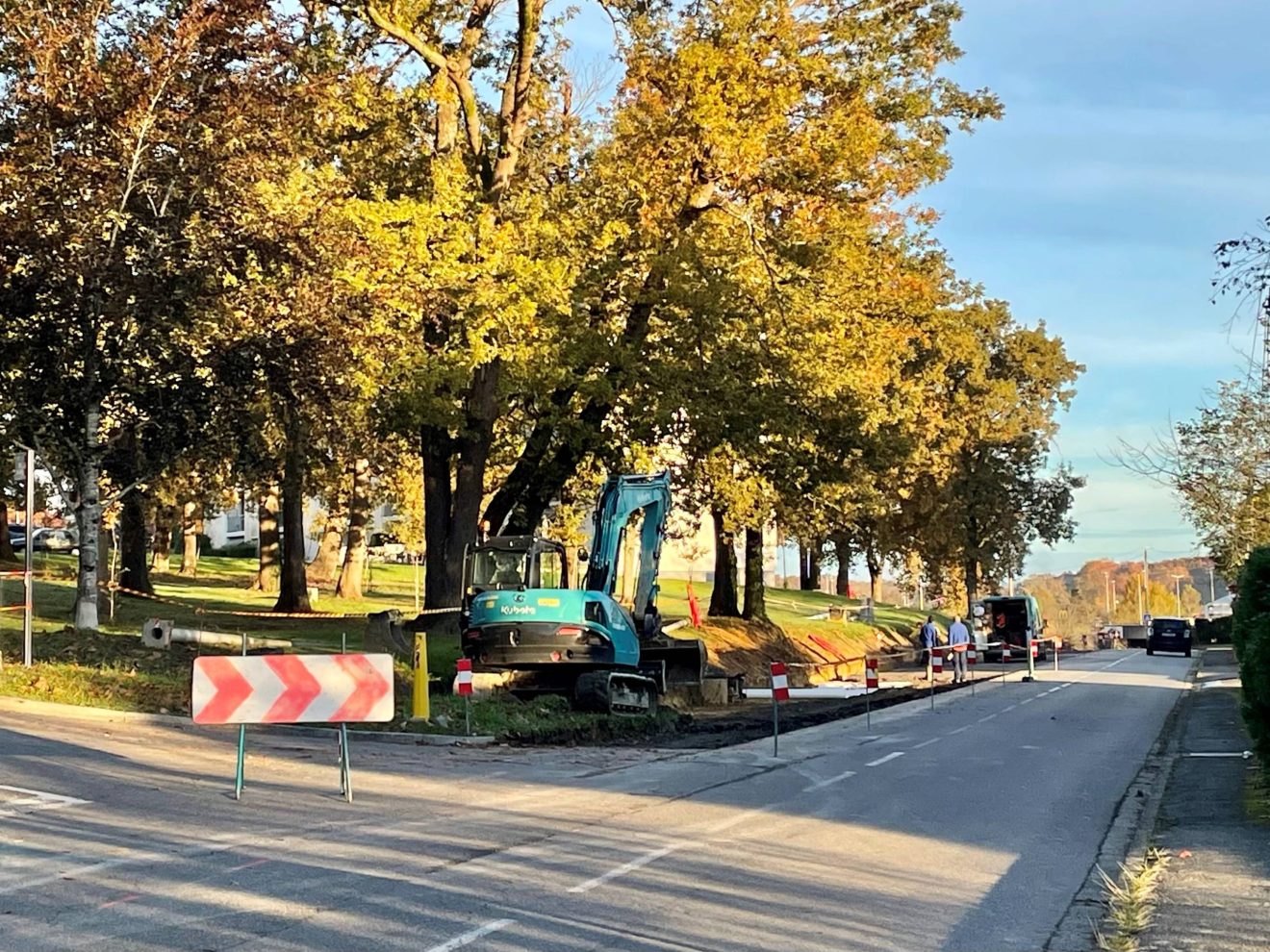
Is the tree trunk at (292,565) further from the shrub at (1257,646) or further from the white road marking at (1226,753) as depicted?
the shrub at (1257,646)

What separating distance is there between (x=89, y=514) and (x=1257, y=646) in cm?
1770

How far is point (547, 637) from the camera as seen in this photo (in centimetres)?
2262

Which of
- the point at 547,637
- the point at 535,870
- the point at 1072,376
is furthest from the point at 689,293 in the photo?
the point at 1072,376

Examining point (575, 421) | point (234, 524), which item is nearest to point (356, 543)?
point (575, 421)

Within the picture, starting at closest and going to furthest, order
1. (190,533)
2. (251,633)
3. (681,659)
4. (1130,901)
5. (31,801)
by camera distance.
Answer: (1130,901), (31,801), (681,659), (251,633), (190,533)

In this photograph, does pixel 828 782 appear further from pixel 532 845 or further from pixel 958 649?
pixel 958 649

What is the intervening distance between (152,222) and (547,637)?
923 centimetres

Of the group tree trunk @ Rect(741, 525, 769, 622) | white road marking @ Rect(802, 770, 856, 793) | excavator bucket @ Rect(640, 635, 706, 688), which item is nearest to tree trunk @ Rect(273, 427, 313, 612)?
tree trunk @ Rect(741, 525, 769, 622)

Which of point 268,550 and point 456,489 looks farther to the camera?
point 268,550

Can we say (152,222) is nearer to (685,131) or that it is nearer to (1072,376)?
(685,131)

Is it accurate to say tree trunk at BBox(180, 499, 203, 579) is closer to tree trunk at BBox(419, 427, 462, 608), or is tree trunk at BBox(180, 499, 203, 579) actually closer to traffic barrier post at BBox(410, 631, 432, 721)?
tree trunk at BBox(419, 427, 462, 608)

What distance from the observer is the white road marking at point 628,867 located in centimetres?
920

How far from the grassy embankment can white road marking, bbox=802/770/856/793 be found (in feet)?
15.7

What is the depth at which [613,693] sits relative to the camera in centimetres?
2269
